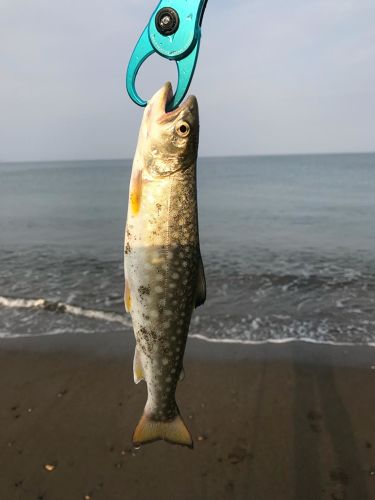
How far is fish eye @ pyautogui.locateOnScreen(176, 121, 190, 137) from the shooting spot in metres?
2.59

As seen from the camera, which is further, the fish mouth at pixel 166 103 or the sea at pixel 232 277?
the sea at pixel 232 277

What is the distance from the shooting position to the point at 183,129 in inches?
103

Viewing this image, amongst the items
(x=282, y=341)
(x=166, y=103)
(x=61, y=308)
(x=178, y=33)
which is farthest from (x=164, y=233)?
(x=61, y=308)

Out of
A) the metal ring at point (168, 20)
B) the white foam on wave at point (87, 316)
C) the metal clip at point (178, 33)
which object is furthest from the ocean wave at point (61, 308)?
the metal ring at point (168, 20)

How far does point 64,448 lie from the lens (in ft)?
19.6

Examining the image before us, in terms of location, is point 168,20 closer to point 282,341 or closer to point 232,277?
point 282,341

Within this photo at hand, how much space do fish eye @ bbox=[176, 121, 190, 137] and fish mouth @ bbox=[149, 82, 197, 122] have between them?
0.21ft

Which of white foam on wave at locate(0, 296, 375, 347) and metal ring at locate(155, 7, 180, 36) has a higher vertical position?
metal ring at locate(155, 7, 180, 36)

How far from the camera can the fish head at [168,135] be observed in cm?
256

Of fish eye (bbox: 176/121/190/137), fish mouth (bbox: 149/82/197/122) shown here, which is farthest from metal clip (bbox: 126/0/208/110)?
fish eye (bbox: 176/121/190/137)

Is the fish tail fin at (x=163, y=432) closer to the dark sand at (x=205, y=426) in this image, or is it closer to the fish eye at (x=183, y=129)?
the fish eye at (x=183, y=129)

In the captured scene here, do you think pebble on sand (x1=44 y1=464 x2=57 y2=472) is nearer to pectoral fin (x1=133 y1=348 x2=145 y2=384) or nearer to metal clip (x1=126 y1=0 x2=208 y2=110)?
pectoral fin (x1=133 y1=348 x2=145 y2=384)

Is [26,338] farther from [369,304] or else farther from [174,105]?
[369,304]

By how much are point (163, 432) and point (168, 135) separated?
7.46ft
